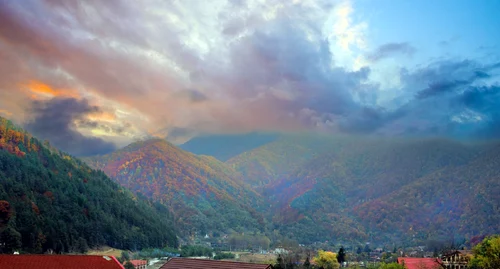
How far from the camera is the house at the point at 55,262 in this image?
36438 mm

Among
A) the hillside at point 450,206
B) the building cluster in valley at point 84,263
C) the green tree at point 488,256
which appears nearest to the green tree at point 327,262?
the green tree at point 488,256

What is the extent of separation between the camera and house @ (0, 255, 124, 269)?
36.4 metres

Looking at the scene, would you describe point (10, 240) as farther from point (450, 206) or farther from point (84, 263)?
point (450, 206)

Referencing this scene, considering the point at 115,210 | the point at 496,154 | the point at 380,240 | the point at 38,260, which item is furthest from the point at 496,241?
the point at 496,154

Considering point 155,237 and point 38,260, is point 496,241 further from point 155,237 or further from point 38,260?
point 155,237

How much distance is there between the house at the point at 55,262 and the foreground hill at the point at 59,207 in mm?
43861

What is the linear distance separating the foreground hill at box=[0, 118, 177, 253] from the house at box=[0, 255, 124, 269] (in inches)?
1727

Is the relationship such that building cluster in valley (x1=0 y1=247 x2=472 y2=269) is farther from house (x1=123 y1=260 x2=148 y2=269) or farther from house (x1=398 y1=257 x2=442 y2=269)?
house (x1=123 y1=260 x2=148 y2=269)

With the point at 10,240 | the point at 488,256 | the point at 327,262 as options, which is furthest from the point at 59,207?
the point at 488,256

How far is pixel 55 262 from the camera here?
3881 cm

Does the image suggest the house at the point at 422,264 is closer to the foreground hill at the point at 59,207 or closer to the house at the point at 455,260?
Result: the house at the point at 455,260

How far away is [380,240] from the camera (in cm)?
17225

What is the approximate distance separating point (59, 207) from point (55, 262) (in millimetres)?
69901

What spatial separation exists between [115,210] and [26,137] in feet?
105
